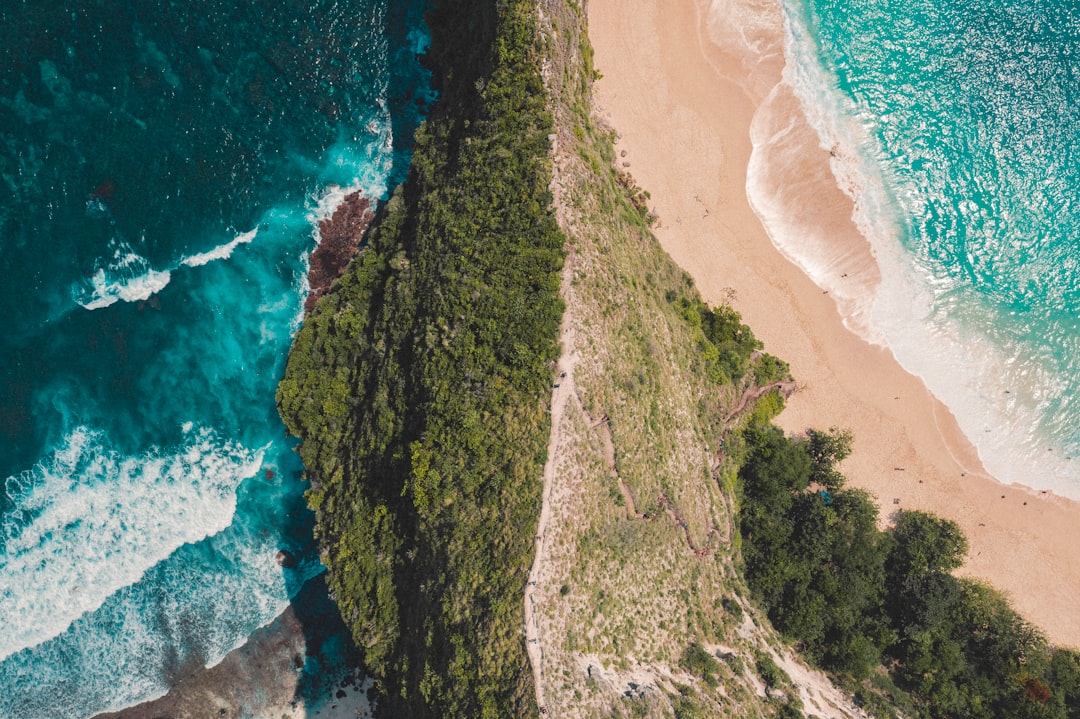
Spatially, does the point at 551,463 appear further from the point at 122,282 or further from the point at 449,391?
the point at 122,282

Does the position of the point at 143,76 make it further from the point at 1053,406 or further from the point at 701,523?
the point at 1053,406

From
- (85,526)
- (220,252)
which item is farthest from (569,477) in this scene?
(85,526)

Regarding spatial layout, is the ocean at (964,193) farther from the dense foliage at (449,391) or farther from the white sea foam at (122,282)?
the white sea foam at (122,282)

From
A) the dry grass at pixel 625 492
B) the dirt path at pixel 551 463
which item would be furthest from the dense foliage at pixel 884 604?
the dirt path at pixel 551 463

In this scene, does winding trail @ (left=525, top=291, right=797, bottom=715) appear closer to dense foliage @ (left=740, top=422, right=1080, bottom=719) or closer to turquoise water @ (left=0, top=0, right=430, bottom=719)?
dense foliage @ (left=740, top=422, right=1080, bottom=719)

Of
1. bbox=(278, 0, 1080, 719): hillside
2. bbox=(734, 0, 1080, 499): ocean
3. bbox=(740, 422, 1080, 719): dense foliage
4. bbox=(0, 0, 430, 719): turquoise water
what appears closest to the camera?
bbox=(278, 0, 1080, 719): hillside

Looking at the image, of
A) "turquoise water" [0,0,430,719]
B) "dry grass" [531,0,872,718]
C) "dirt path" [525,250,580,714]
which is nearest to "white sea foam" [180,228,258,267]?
"turquoise water" [0,0,430,719]
